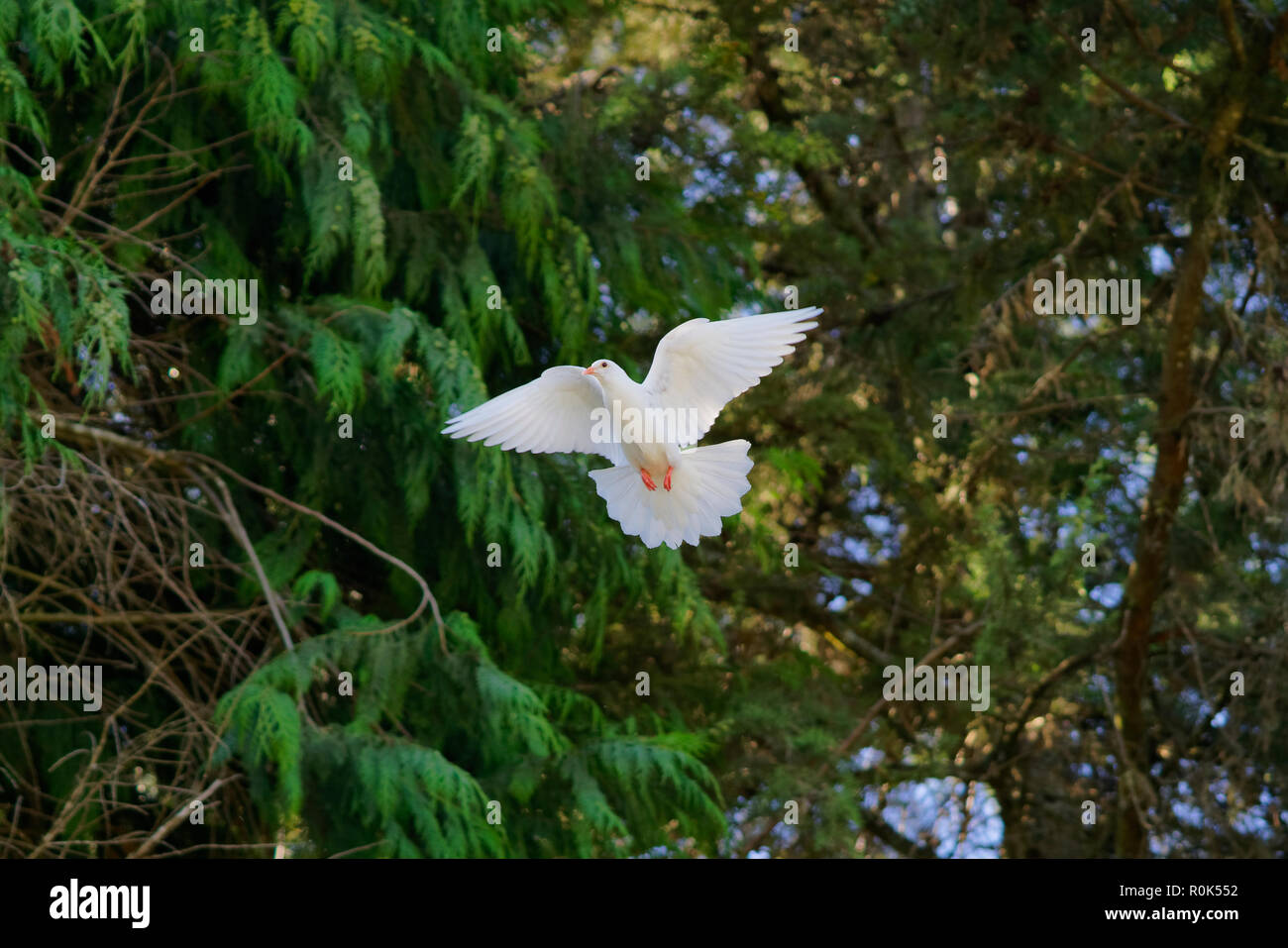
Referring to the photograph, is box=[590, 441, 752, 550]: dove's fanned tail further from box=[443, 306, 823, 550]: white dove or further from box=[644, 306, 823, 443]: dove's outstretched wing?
box=[644, 306, 823, 443]: dove's outstretched wing

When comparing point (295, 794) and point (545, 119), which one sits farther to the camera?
point (545, 119)

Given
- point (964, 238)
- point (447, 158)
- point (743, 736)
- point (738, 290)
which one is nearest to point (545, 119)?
point (447, 158)

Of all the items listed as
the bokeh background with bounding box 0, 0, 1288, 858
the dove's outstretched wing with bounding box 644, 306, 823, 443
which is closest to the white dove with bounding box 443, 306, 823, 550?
the dove's outstretched wing with bounding box 644, 306, 823, 443

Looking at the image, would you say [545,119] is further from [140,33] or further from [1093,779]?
[1093,779]

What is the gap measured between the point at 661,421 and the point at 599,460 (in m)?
2.20

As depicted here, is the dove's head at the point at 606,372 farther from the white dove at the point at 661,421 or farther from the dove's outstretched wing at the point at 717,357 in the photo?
the dove's outstretched wing at the point at 717,357

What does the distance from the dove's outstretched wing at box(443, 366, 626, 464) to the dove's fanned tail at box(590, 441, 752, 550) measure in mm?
184

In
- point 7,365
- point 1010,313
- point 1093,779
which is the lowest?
point 1093,779

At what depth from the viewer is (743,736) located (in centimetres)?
819

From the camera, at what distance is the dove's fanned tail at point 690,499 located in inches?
208

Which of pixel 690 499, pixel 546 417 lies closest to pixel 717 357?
pixel 690 499

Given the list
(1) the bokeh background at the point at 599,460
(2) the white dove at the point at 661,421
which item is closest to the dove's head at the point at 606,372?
(2) the white dove at the point at 661,421

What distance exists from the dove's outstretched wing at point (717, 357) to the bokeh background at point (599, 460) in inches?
42.4

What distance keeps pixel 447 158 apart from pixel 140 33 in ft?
5.53
